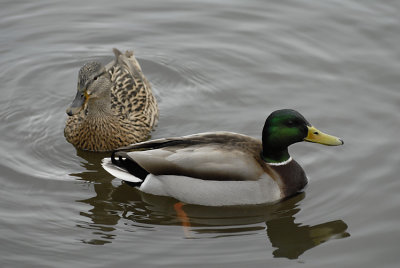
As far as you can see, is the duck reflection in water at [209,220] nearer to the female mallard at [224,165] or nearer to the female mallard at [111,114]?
the female mallard at [224,165]

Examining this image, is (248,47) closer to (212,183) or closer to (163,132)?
(163,132)

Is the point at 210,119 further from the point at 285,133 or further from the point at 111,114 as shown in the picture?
the point at 285,133

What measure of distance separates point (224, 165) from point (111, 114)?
6.92 feet

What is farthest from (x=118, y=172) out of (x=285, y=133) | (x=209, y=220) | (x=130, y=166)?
(x=285, y=133)

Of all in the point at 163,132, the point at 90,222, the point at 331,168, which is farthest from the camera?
the point at 163,132

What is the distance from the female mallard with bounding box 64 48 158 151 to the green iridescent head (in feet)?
6.53

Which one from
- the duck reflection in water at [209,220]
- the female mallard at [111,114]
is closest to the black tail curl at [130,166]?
the duck reflection in water at [209,220]

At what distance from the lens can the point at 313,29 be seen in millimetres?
11289

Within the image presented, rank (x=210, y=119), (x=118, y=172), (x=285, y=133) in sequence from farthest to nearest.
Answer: (x=210, y=119), (x=118, y=172), (x=285, y=133)

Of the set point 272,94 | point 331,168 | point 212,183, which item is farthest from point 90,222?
point 272,94

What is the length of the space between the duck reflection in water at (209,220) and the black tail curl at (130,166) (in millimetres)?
288

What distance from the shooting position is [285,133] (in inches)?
307

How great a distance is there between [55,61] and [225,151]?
4074 mm

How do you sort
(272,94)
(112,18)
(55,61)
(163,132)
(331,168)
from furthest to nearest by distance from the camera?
(112,18) < (55,61) < (272,94) < (163,132) < (331,168)
